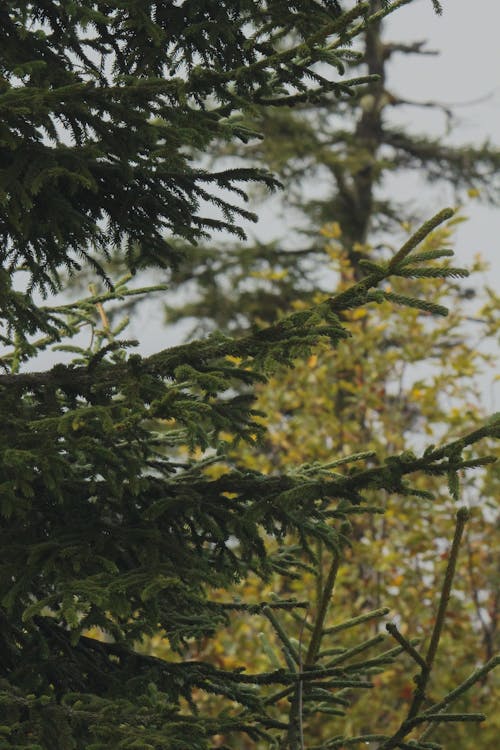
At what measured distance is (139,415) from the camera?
248cm

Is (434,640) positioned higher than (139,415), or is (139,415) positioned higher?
(139,415)

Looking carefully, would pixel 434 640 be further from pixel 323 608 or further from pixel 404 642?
pixel 323 608

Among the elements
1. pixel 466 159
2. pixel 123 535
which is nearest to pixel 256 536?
pixel 123 535

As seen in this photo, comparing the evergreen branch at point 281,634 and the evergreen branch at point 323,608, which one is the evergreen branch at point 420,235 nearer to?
the evergreen branch at point 323,608

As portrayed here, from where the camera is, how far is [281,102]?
3.06 m

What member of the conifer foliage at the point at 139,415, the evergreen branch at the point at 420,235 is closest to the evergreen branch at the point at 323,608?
the conifer foliage at the point at 139,415

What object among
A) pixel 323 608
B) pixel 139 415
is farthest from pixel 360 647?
pixel 139 415

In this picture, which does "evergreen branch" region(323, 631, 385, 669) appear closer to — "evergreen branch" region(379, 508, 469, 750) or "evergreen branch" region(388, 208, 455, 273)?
"evergreen branch" region(379, 508, 469, 750)

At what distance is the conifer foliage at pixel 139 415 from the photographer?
2.51 meters

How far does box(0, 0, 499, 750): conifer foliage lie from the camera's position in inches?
98.7

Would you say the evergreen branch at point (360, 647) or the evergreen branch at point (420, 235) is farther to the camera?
the evergreen branch at point (360, 647)

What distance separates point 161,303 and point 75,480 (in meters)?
14.1

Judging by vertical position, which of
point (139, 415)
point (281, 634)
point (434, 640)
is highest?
point (139, 415)

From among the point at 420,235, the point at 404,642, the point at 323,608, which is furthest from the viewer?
the point at 323,608
